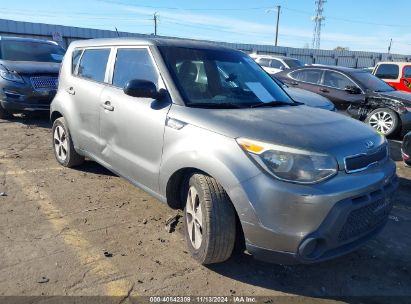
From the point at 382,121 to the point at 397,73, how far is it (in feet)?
15.4

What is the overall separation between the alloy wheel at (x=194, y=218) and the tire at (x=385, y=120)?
22.7 feet

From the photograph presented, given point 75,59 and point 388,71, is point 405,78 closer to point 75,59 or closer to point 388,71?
point 388,71

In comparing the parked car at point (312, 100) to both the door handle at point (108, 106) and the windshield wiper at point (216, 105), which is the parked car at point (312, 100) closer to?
the windshield wiper at point (216, 105)

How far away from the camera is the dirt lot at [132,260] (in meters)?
3.00

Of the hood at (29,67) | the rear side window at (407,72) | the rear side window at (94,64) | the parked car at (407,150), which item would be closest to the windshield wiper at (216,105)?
the rear side window at (94,64)

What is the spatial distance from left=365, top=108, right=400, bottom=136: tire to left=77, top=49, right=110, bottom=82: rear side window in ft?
21.6

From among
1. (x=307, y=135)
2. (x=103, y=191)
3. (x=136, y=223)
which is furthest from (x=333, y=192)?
(x=103, y=191)

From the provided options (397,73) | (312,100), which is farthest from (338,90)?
(397,73)

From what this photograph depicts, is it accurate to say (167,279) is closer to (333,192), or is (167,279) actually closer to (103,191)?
(333,192)

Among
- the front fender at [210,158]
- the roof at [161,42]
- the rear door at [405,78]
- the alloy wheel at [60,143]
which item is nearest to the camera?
the front fender at [210,158]

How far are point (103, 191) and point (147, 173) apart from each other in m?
1.40

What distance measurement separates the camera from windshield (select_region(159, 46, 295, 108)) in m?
3.61

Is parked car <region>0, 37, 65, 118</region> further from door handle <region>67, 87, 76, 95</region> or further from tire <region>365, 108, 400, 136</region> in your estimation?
tire <region>365, 108, 400, 136</region>

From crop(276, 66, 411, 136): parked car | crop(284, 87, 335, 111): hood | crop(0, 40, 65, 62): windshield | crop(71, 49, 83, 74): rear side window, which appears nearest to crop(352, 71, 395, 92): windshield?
crop(276, 66, 411, 136): parked car
